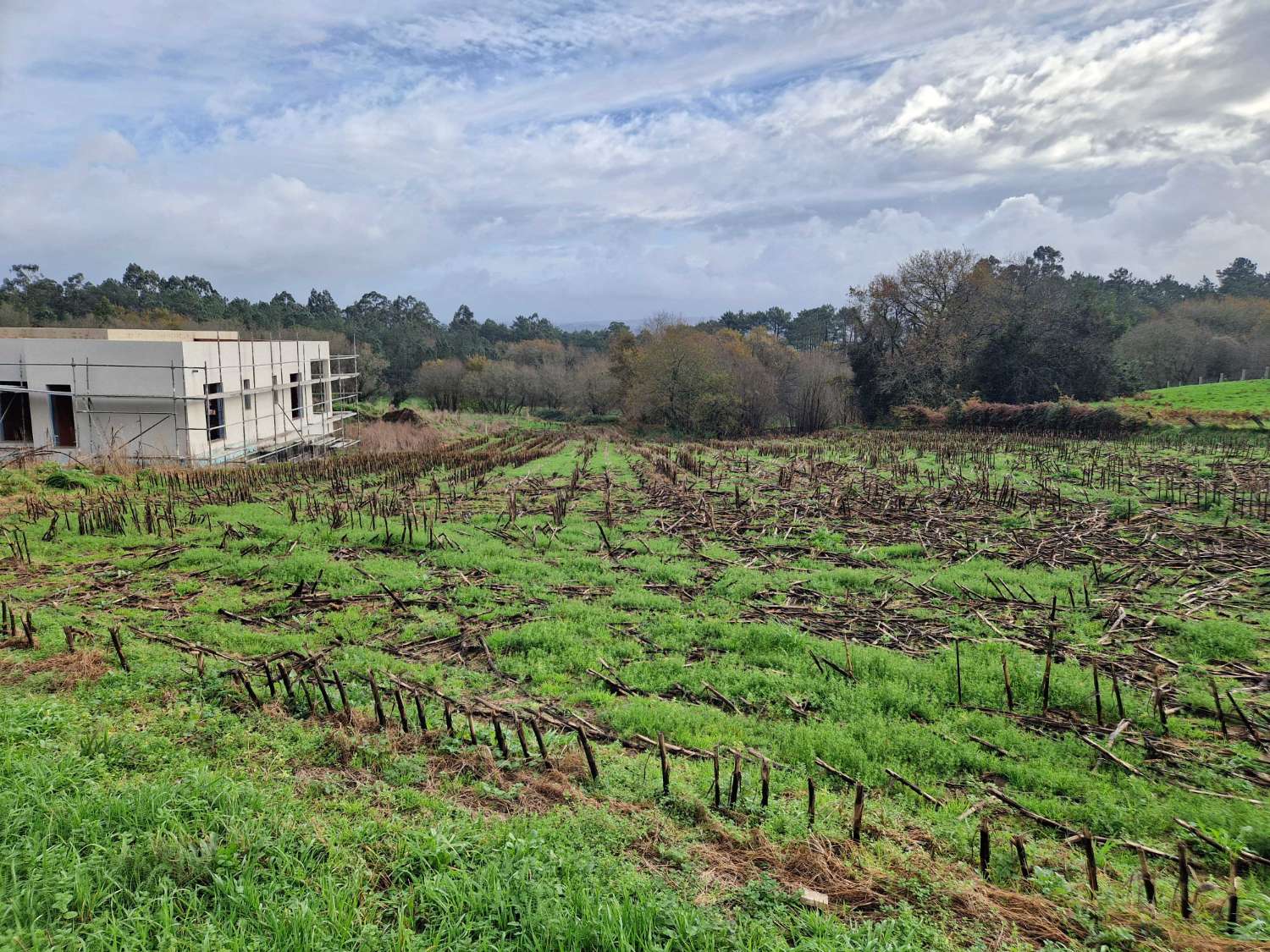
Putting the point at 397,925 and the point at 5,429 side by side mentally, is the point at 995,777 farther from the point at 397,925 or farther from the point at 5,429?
the point at 5,429

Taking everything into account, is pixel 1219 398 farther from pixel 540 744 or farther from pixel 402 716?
pixel 402 716

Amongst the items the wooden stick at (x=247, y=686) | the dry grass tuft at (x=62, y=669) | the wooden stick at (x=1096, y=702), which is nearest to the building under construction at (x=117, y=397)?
the dry grass tuft at (x=62, y=669)

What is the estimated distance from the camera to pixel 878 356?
4803cm

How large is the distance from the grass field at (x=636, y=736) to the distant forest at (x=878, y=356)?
34.1 metres

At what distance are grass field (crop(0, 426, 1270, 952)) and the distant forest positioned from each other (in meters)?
34.1

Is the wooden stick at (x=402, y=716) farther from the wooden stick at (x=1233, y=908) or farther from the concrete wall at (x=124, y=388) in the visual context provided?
the concrete wall at (x=124, y=388)

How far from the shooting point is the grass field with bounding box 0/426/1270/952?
136 inches

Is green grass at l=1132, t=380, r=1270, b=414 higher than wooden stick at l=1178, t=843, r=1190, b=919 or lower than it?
higher

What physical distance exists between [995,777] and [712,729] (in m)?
2.09

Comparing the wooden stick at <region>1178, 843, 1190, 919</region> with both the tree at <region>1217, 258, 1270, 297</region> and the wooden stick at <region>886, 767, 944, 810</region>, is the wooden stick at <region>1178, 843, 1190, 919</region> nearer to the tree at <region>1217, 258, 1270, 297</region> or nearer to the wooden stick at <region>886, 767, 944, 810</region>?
the wooden stick at <region>886, 767, 944, 810</region>

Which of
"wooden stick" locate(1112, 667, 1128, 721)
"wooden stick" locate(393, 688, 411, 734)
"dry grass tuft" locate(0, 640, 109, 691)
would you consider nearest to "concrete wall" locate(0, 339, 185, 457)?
"dry grass tuft" locate(0, 640, 109, 691)

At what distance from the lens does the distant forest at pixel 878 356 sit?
43.2 meters

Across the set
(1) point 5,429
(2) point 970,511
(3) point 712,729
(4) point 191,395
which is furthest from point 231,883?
(1) point 5,429

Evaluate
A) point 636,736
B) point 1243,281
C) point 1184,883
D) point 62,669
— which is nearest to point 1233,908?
point 1184,883
